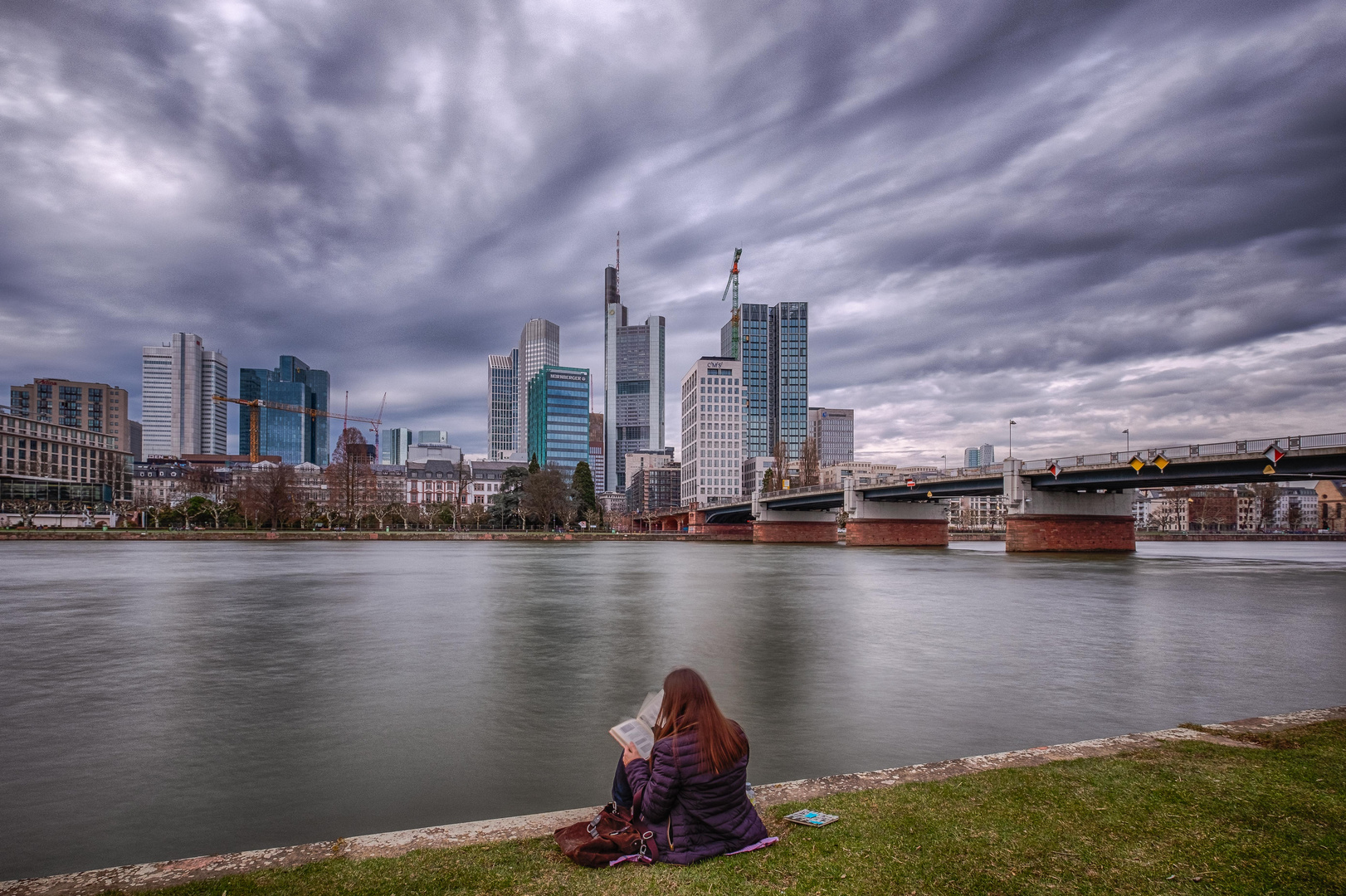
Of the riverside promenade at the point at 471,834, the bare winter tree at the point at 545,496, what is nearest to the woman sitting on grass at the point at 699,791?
the riverside promenade at the point at 471,834

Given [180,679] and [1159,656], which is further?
[1159,656]

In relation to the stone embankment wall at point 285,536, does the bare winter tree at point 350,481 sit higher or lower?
higher

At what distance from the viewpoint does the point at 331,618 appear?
25.0m

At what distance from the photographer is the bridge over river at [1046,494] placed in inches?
2013

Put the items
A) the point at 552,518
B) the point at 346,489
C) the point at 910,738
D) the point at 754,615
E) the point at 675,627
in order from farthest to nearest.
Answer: the point at 552,518, the point at 346,489, the point at 754,615, the point at 675,627, the point at 910,738

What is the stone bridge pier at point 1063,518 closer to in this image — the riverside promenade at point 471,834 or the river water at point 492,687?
the river water at point 492,687

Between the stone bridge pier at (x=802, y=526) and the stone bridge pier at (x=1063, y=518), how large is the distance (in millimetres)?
47488

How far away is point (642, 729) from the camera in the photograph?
6.43 m

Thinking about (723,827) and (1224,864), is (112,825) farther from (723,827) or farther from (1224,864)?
(1224,864)

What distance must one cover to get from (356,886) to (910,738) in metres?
8.56

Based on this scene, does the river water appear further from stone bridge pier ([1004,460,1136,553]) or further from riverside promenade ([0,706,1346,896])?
stone bridge pier ([1004,460,1136,553])

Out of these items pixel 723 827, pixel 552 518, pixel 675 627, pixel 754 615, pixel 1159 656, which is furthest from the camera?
pixel 552 518

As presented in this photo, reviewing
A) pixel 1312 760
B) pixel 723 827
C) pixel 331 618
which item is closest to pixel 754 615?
pixel 331 618

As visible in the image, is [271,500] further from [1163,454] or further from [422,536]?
[1163,454]
